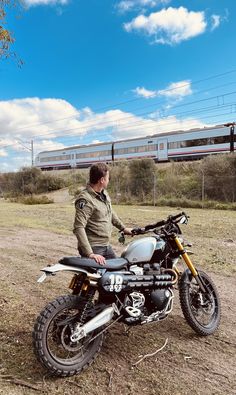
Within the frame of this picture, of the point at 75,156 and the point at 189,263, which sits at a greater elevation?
the point at 75,156

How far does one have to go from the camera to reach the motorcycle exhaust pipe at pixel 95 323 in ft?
9.56

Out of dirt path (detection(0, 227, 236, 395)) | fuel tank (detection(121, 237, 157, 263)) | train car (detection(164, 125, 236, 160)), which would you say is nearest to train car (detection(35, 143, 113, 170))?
train car (detection(164, 125, 236, 160))

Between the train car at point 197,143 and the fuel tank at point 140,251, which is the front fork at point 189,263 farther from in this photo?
the train car at point 197,143

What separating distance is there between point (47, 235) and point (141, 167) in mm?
18052

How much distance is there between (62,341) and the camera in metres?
2.89

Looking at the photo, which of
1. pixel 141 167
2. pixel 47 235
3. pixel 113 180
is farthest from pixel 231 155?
pixel 47 235

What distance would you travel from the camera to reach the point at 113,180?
93.0 ft

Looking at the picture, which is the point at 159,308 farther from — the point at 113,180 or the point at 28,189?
the point at 28,189

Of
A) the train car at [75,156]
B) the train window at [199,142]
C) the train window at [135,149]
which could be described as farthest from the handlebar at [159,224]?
the train car at [75,156]

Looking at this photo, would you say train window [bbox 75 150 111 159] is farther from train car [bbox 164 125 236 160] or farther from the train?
train car [bbox 164 125 236 160]

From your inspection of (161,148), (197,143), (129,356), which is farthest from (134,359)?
(161,148)

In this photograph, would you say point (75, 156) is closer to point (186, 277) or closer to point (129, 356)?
point (186, 277)

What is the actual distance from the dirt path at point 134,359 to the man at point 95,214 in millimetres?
890

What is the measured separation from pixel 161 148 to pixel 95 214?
3524cm
